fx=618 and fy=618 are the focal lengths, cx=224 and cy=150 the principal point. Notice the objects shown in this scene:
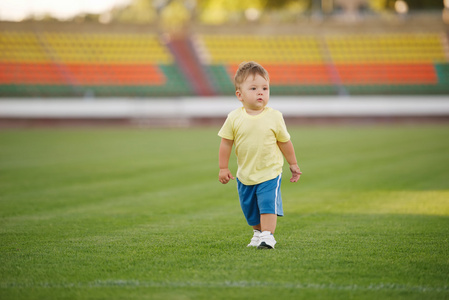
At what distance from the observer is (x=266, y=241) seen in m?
5.62

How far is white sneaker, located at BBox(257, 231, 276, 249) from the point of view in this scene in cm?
563

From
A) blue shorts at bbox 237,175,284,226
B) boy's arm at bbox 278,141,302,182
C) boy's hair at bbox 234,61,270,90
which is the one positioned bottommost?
blue shorts at bbox 237,175,284,226

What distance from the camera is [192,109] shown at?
112 feet

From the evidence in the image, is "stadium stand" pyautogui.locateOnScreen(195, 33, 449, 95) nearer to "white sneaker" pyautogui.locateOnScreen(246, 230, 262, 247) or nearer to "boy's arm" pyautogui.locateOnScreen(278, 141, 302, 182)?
"boy's arm" pyautogui.locateOnScreen(278, 141, 302, 182)

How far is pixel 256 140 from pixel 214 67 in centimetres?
3217

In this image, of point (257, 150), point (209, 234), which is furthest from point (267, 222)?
point (209, 234)

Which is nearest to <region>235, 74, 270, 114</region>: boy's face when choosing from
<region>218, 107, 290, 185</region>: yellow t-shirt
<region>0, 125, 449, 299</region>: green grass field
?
<region>218, 107, 290, 185</region>: yellow t-shirt

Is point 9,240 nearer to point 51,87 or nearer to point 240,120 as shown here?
point 240,120

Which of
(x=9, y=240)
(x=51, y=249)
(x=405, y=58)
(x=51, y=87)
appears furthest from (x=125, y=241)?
(x=405, y=58)

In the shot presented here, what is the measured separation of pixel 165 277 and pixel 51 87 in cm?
3272

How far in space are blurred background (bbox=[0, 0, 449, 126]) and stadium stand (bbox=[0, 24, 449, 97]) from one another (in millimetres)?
62

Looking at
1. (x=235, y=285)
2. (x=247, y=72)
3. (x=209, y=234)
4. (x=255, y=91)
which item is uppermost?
(x=247, y=72)

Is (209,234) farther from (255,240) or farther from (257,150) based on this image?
(257,150)

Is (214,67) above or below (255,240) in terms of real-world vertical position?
above
